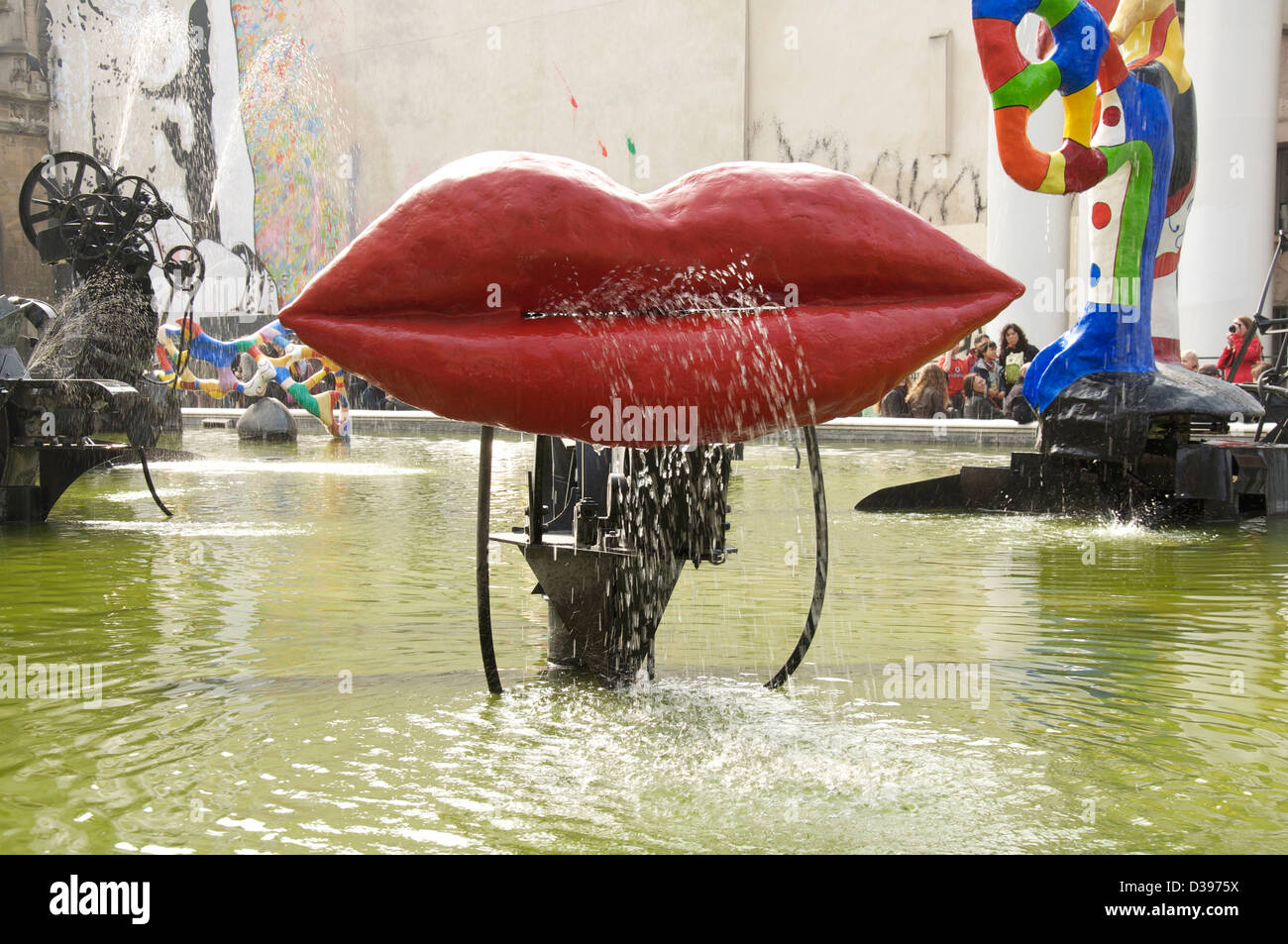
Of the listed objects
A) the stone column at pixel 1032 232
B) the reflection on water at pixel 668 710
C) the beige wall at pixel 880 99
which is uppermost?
the beige wall at pixel 880 99

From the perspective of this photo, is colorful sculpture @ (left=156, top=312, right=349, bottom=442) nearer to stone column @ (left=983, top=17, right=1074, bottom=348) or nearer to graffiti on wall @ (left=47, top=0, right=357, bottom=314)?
stone column @ (left=983, top=17, right=1074, bottom=348)

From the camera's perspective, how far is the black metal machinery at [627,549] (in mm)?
3549

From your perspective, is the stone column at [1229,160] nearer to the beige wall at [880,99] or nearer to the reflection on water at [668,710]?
the beige wall at [880,99]

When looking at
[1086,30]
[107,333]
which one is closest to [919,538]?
[1086,30]

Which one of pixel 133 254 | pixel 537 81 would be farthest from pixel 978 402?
pixel 537 81

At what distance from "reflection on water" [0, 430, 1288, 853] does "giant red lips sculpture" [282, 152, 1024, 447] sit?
891mm

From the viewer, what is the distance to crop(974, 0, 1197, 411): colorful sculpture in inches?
275

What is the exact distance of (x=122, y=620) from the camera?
4.84 m

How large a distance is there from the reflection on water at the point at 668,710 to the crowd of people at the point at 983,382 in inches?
381

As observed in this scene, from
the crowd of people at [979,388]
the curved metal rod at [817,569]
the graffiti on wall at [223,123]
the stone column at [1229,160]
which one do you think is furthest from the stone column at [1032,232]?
the graffiti on wall at [223,123]

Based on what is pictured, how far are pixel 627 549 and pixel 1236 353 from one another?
11.0 metres

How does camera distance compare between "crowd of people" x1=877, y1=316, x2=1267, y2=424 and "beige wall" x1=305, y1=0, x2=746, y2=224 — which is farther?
"beige wall" x1=305, y1=0, x2=746, y2=224

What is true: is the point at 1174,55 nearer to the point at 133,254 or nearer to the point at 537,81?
the point at 133,254

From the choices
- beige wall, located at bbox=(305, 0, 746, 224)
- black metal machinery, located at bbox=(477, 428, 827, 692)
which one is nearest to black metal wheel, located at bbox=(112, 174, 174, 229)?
black metal machinery, located at bbox=(477, 428, 827, 692)
